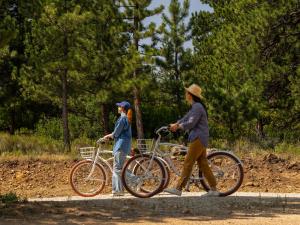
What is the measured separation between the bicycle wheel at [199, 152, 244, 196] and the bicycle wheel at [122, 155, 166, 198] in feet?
2.38

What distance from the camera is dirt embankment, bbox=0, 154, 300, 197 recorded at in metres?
13.5

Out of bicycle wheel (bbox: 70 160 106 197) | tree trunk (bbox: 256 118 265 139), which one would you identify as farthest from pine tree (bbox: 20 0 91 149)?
bicycle wheel (bbox: 70 160 106 197)

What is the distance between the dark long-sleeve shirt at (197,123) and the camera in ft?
30.8

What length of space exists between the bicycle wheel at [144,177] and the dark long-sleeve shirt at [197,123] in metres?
0.83

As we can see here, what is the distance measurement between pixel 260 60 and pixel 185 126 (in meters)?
11.5

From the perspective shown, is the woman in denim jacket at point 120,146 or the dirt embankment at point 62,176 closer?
the woman in denim jacket at point 120,146

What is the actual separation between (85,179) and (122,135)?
102cm

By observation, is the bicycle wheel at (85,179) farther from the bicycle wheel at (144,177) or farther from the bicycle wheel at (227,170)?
the bicycle wheel at (227,170)

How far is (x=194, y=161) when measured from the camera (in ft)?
31.0

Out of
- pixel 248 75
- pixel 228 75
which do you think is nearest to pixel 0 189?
pixel 248 75

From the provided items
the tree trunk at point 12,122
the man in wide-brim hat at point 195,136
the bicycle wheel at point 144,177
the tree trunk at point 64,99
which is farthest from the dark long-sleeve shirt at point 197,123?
the tree trunk at point 12,122

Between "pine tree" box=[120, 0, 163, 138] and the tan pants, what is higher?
"pine tree" box=[120, 0, 163, 138]

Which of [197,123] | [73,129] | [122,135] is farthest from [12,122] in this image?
[197,123]

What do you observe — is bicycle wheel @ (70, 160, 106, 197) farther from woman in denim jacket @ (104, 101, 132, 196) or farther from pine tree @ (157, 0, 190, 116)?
pine tree @ (157, 0, 190, 116)
